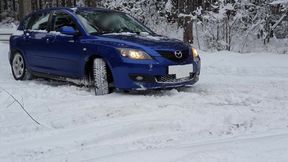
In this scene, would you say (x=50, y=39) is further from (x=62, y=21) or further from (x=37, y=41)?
(x=37, y=41)

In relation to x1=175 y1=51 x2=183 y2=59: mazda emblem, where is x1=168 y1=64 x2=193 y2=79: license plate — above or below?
below

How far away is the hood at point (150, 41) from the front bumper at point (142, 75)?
29cm

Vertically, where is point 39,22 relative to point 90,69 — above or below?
above

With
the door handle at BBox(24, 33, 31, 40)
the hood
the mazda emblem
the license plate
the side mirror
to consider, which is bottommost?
the license plate

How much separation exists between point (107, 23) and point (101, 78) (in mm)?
1277

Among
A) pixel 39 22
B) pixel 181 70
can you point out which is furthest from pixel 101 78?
pixel 39 22

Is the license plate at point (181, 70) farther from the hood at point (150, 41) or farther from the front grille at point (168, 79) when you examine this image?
the hood at point (150, 41)

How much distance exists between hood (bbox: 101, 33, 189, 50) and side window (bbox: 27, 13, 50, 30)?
74.0 inches

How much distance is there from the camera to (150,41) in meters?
7.21

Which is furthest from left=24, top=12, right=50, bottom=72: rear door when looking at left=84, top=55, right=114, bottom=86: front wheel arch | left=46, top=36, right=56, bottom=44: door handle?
left=84, top=55, right=114, bottom=86: front wheel arch

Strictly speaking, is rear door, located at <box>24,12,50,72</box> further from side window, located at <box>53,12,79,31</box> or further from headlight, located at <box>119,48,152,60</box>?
headlight, located at <box>119,48,152,60</box>

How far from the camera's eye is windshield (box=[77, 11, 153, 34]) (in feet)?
25.5

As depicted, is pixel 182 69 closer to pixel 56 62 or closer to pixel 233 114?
pixel 233 114

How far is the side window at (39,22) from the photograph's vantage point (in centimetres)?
880
